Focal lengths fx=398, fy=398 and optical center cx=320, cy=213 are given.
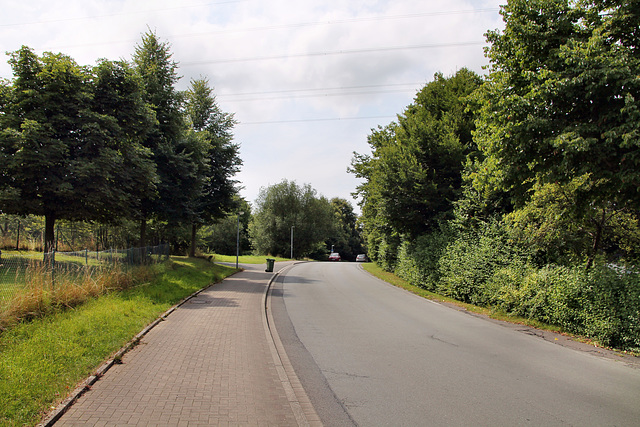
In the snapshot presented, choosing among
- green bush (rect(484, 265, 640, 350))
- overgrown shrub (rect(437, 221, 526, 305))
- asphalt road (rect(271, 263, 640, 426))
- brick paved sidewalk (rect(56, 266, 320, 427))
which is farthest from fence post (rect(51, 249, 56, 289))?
overgrown shrub (rect(437, 221, 526, 305))

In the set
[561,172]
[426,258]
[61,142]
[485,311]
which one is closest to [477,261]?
[485,311]

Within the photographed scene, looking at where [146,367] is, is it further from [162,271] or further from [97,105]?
[97,105]

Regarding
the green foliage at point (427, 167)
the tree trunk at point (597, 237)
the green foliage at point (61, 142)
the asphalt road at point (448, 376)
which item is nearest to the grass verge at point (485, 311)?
the asphalt road at point (448, 376)

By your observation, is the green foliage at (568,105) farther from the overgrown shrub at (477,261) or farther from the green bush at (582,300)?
the overgrown shrub at (477,261)

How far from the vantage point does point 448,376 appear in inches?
245

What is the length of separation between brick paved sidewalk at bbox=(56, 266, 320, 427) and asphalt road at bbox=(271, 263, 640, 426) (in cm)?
48

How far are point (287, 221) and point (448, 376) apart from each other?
5730 centimetres

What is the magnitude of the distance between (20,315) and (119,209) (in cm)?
1070

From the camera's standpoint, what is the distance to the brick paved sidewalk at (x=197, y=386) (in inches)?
172

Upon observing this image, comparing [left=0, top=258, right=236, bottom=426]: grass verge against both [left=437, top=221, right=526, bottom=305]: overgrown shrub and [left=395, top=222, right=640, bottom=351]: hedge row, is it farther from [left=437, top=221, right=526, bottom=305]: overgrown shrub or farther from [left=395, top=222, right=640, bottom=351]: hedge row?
[left=437, top=221, right=526, bottom=305]: overgrown shrub

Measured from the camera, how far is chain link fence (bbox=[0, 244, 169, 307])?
311 inches

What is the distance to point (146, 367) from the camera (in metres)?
6.01

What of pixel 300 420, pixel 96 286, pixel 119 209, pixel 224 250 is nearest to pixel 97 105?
pixel 119 209

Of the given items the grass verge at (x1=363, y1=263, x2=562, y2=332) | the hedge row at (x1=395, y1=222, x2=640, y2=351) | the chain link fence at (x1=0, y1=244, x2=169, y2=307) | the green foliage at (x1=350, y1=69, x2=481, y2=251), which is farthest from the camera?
the green foliage at (x1=350, y1=69, x2=481, y2=251)
